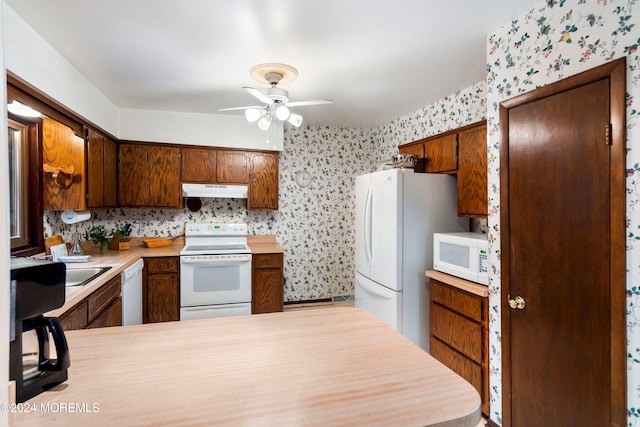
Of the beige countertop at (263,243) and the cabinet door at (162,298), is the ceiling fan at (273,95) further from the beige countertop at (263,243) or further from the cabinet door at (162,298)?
the cabinet door at (162,298)

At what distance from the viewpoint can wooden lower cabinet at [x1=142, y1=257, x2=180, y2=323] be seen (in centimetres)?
303

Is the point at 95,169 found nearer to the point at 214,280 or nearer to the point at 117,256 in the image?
the point at 117,256

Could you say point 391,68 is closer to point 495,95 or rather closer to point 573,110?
point 495,95

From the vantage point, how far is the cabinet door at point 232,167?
11.7 feet

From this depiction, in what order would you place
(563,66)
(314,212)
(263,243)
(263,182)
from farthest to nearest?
(314,212) < (263,243) < (263,182) < (563,66)

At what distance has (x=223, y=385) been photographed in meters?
0.78

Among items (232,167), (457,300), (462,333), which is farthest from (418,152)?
(232,167)

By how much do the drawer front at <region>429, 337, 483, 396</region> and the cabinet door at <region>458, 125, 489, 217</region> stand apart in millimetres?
1048

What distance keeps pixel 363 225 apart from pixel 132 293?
2.18 m

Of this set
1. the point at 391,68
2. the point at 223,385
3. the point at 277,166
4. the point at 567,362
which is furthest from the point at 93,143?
the point at 567,362

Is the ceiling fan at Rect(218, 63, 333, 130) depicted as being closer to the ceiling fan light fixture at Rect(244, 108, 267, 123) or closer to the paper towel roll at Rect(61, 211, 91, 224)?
the ceiling fan light fixture at Rect(244, 108, 267, 123)

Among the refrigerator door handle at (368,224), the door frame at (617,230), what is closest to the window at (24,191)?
the refrigerator door handle at (368,224)

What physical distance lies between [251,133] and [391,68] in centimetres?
189

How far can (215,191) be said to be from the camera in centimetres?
353
